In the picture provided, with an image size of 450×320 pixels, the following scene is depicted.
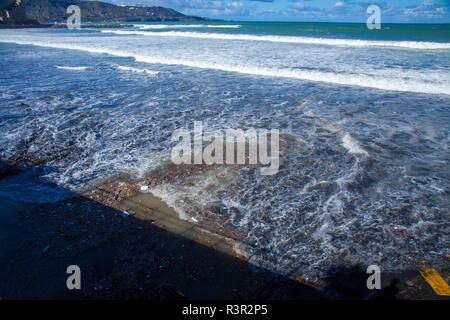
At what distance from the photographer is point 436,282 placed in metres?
3.14

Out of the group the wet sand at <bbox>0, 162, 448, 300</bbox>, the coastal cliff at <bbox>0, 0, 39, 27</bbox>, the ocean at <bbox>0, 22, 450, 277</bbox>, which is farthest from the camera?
the coastal cliff at <bbox>0, 0, 39, 27</bbox>

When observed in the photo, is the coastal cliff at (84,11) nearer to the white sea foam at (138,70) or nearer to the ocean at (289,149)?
the white sea foam at (138,70)

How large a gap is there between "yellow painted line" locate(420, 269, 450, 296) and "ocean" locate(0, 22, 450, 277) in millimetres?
171

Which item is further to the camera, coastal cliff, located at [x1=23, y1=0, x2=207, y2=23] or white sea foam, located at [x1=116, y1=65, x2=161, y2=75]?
coastal cliff, located at [x1=23, y1=0, x2=207, y2=23]

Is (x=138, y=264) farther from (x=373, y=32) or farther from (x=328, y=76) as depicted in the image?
(x=373, y=32)

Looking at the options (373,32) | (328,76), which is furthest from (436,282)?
(373,32)

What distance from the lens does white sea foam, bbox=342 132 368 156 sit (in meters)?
6.45

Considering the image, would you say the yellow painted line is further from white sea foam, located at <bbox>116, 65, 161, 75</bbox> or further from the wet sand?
white sea foam, located at <bbox>116, 65, 161, 75</bbox>

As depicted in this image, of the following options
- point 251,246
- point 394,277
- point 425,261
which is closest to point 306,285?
point 251,246

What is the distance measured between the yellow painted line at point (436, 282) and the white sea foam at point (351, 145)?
352 centimetres

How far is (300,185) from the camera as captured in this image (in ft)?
16.8

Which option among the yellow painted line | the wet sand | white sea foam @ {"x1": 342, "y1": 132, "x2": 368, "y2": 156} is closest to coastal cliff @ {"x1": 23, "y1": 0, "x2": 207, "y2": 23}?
white sea foam @ {"x1": 342, "y1": 132, "x2": 368, "y2": 156}

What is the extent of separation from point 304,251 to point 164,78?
45.7 ft

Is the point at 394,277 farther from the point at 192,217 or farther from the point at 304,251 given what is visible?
the point at 192,217
